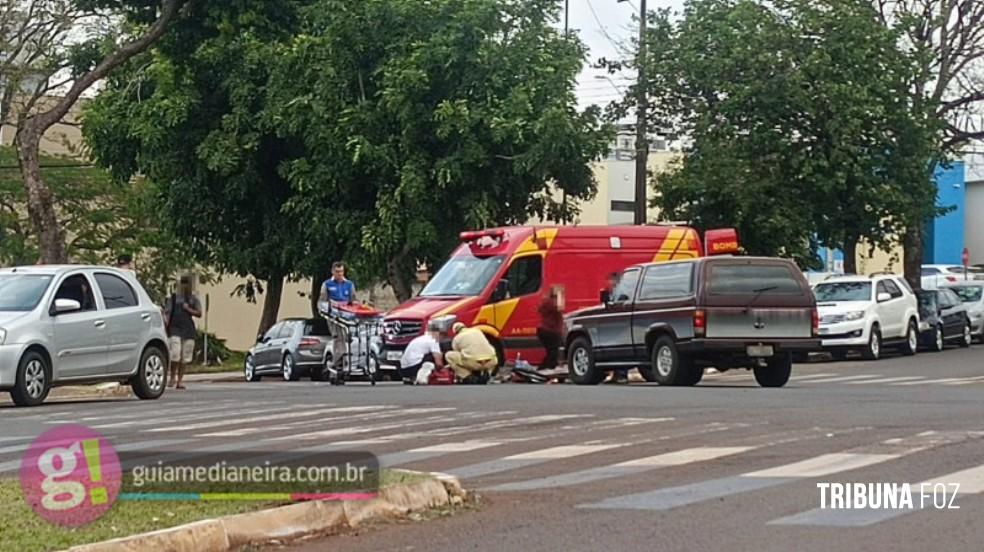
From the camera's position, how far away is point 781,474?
10.8 metres

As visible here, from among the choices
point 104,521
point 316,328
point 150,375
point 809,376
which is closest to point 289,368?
point 316,328

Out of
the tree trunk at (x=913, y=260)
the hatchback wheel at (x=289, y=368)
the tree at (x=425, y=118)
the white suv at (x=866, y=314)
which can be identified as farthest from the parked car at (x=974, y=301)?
the hatchback wheel at (x=289, y=368)

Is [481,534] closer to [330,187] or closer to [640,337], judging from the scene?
[640,337]

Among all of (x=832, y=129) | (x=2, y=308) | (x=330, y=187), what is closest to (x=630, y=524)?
(x=2, y=308)

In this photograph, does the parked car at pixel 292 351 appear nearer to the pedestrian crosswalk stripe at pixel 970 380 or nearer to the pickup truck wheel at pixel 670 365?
the pickup truck wheel at pixel 670 365

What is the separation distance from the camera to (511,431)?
46.1ft

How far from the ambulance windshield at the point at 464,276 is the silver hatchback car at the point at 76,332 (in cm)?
804

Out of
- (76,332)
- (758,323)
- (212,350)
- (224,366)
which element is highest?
(758,323)

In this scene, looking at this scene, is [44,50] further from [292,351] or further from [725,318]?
[725,318]

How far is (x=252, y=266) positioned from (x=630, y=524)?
3111 cm

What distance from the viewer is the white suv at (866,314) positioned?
35312 mm

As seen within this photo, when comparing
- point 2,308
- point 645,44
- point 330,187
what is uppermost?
point 645,44

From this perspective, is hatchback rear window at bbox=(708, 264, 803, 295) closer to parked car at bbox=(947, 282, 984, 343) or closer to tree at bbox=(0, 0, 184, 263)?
tree at bbox=(0, 0, 184, 263)

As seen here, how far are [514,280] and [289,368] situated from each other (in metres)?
9.14
